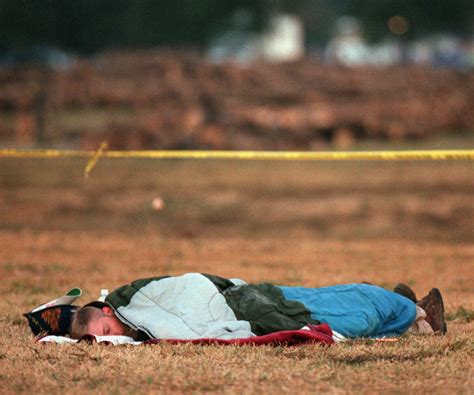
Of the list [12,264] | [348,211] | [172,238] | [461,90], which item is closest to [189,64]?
[461,90]

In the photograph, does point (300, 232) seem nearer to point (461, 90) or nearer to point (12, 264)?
point (12, 264)

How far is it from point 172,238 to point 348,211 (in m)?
3.89

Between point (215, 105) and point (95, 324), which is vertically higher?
point (95, 324)

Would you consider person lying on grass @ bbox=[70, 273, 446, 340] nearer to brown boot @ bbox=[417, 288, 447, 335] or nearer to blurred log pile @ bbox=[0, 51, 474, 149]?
brown boot @ bbox=[417, 288, 447, 335]

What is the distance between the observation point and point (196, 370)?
550 centimetres

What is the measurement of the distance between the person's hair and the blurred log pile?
52.5ft

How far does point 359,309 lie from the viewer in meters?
6.43

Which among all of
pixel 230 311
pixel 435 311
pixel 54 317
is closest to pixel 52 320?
pixel 54 317

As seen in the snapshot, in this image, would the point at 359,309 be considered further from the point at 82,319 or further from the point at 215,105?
the point at 215,105

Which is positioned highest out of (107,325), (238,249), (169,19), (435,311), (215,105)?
(169,19)

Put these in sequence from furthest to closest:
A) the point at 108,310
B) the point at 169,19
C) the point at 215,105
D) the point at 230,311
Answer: the point at 169,19 → the point at 215,105 → the point at 108,310 → the point at 230,311

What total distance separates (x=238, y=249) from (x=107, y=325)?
6.13m

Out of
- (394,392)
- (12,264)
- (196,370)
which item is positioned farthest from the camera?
(12,264)

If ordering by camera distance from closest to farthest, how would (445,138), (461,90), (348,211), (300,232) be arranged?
(300,232)
(348,211)
(445,138)
(461,90)
